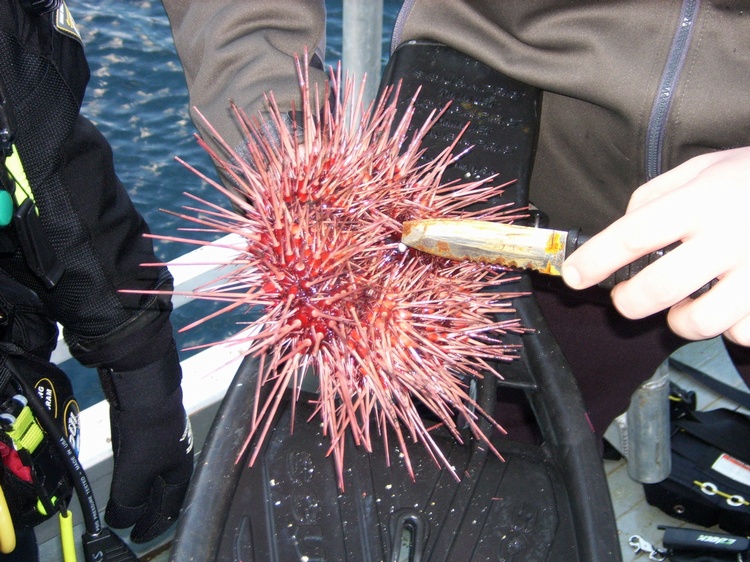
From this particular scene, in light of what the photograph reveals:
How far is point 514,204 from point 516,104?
186 mm

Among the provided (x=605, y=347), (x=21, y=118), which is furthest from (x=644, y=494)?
(x=21, y=118)

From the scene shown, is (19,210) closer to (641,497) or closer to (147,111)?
(641,497)

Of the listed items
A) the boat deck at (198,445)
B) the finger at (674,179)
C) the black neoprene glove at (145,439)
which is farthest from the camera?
the boat deck at (198,445)

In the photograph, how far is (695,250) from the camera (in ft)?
2.44

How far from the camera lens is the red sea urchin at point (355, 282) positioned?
2.67 ft

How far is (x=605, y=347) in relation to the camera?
1.36 metres

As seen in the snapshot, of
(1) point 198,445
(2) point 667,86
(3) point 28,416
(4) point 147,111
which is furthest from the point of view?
(4) point 147,111

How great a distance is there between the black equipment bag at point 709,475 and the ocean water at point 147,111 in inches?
80.4

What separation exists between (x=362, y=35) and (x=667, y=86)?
117 centimetres

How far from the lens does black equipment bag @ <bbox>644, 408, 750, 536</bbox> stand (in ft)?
6.24

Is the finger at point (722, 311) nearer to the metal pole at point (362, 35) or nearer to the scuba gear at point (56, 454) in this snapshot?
the scuba gear at point (56, 454)

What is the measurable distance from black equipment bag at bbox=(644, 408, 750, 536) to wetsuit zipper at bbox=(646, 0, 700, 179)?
4.07 feet

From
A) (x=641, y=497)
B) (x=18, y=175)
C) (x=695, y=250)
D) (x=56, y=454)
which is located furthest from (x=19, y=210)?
(x=641, y=497)

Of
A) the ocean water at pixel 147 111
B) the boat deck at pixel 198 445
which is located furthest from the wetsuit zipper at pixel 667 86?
the ocean water at pixel 147 111
